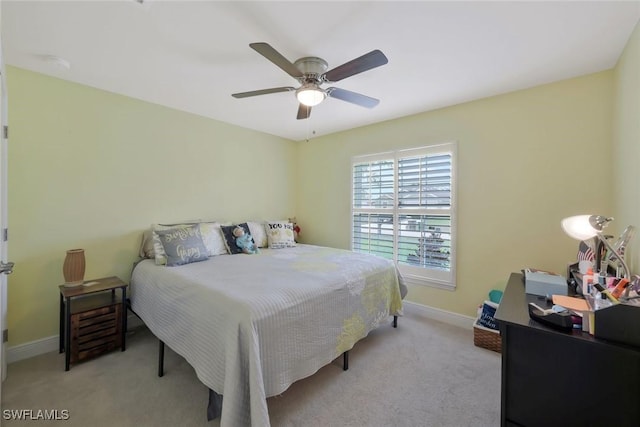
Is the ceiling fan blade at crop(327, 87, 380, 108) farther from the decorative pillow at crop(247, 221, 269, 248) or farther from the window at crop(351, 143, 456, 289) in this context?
the decorative pillow at crop(247, 221, 269, 248)

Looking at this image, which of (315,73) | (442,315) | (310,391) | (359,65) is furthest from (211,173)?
(442,315)

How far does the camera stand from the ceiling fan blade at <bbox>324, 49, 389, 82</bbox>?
60.9 inches

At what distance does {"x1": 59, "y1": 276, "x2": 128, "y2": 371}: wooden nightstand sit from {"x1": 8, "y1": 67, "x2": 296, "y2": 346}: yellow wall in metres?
0.25

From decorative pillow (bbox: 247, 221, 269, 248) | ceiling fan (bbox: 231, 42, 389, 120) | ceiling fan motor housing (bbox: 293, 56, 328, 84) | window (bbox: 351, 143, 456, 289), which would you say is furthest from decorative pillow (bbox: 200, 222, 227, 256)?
ceiling fan motor housing (bbox: 293, 56, 328, 84)

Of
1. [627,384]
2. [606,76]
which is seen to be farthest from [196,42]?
[606,76]

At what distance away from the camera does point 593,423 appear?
3.26 feet

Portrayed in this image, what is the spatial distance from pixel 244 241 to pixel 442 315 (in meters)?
2.43

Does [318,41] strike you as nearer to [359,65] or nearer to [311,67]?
[311,67]

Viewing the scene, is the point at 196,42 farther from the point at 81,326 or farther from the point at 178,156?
the point at 81,326

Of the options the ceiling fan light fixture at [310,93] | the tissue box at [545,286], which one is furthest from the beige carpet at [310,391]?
the ceiling fan light fixture at [310,93]

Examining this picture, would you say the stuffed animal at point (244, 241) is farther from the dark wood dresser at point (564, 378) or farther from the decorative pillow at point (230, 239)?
the dark wood dresser at point (564, 378)

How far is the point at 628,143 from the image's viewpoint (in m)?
1.71

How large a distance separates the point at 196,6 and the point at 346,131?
2585 millimetres

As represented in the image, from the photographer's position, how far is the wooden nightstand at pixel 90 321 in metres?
2.05
